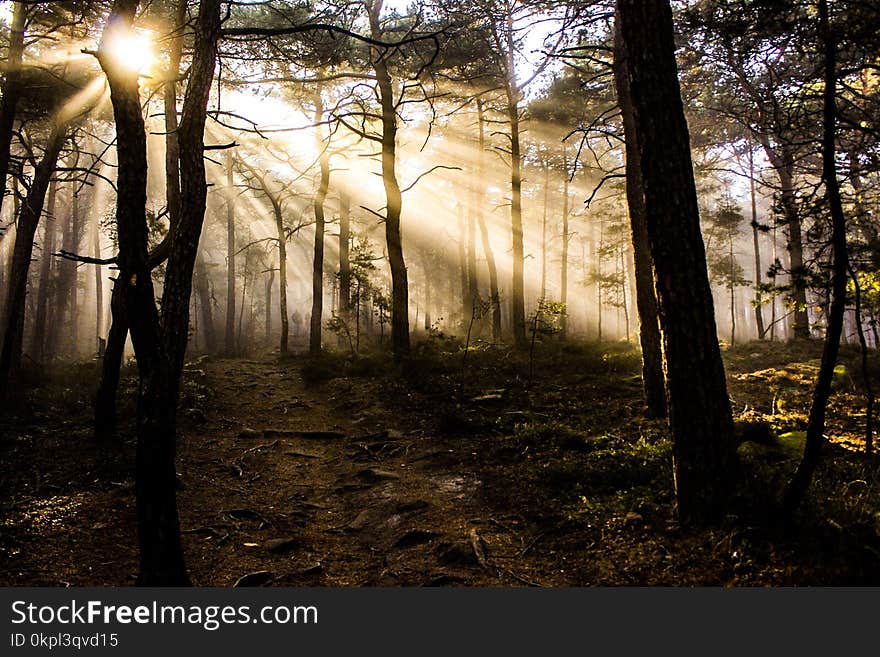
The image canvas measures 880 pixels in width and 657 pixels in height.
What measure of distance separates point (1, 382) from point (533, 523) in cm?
1020

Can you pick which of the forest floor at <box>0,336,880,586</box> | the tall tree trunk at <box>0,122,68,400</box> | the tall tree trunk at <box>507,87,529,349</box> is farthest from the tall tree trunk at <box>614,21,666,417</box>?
the tall tree trunk at <box>0,122,68,400</box>

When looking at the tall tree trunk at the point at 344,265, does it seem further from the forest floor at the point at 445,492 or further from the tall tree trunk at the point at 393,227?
the forest floor at the point at 445,492

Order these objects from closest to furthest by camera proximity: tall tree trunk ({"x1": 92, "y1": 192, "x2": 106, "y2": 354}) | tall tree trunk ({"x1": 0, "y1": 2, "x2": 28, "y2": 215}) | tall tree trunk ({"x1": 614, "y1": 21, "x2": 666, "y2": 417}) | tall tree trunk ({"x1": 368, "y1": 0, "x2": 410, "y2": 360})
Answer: tall tree trunk ({"x1": 614, "y1": 21, "x2": 666, "y2": 417}) → tall tree trunk ({"x1": 0, "y1": 2, "x2": 28, "y2": 215}) → tall tree trunk ({"x1": 368, "y1": 0, "x2": 410, "y2": 360}) → tall tree trunk ({"x1": 92, "y1": 192, "x2": 106, "y2": 354})

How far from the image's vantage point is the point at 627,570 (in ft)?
13.7

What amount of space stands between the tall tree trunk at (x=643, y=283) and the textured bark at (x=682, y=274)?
11.9 feet

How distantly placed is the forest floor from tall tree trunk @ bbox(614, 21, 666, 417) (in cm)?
64

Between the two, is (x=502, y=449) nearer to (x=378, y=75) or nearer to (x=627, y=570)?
(x=627, y=570)

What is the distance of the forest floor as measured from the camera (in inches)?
168

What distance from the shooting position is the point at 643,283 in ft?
28.2

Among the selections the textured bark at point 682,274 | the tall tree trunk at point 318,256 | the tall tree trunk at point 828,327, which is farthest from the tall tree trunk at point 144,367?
the tall tree trunk at point 318,256


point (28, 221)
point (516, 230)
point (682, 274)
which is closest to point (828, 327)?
point (682, 274)

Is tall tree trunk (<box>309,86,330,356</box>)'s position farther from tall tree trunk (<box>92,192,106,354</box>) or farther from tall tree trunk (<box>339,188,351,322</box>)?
tall tree trunk (<box>92,192,106,354</box>)

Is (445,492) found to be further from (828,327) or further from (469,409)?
(828,327)

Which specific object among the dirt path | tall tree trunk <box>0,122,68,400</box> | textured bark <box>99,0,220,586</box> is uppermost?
tall tree trunk <box>0,122,68,400</box>
